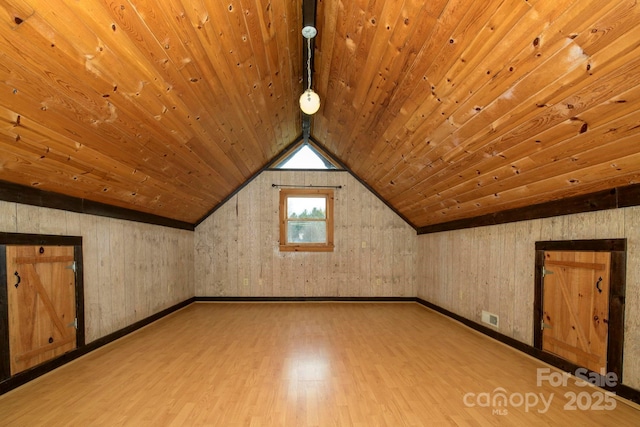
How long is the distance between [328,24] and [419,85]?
982 mm

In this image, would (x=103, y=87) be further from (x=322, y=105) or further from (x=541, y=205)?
(x=541, y=205)

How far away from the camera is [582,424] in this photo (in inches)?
87.6

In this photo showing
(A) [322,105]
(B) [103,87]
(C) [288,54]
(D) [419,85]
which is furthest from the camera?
(A) [322,105]

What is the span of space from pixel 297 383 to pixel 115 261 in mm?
2913

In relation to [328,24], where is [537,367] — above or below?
below

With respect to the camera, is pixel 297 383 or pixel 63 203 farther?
pixel 63 203

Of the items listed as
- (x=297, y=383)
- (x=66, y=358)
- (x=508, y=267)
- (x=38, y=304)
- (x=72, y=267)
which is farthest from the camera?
(x=508, y=267)

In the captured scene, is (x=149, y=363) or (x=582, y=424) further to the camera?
(x=149, y=363)

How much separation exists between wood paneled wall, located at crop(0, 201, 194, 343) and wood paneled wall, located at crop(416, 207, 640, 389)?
15.7 feet

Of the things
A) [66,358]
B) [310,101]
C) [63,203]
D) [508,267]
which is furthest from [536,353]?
[63,203]

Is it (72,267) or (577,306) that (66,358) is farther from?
(577,306)

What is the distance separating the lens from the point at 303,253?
664 centimetres

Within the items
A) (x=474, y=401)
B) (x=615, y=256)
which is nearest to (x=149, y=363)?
(x=474, y=401)

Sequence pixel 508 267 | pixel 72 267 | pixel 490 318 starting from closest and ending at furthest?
1. pixel 72 267
2. pixel 508 267
3. pixel 490 318
